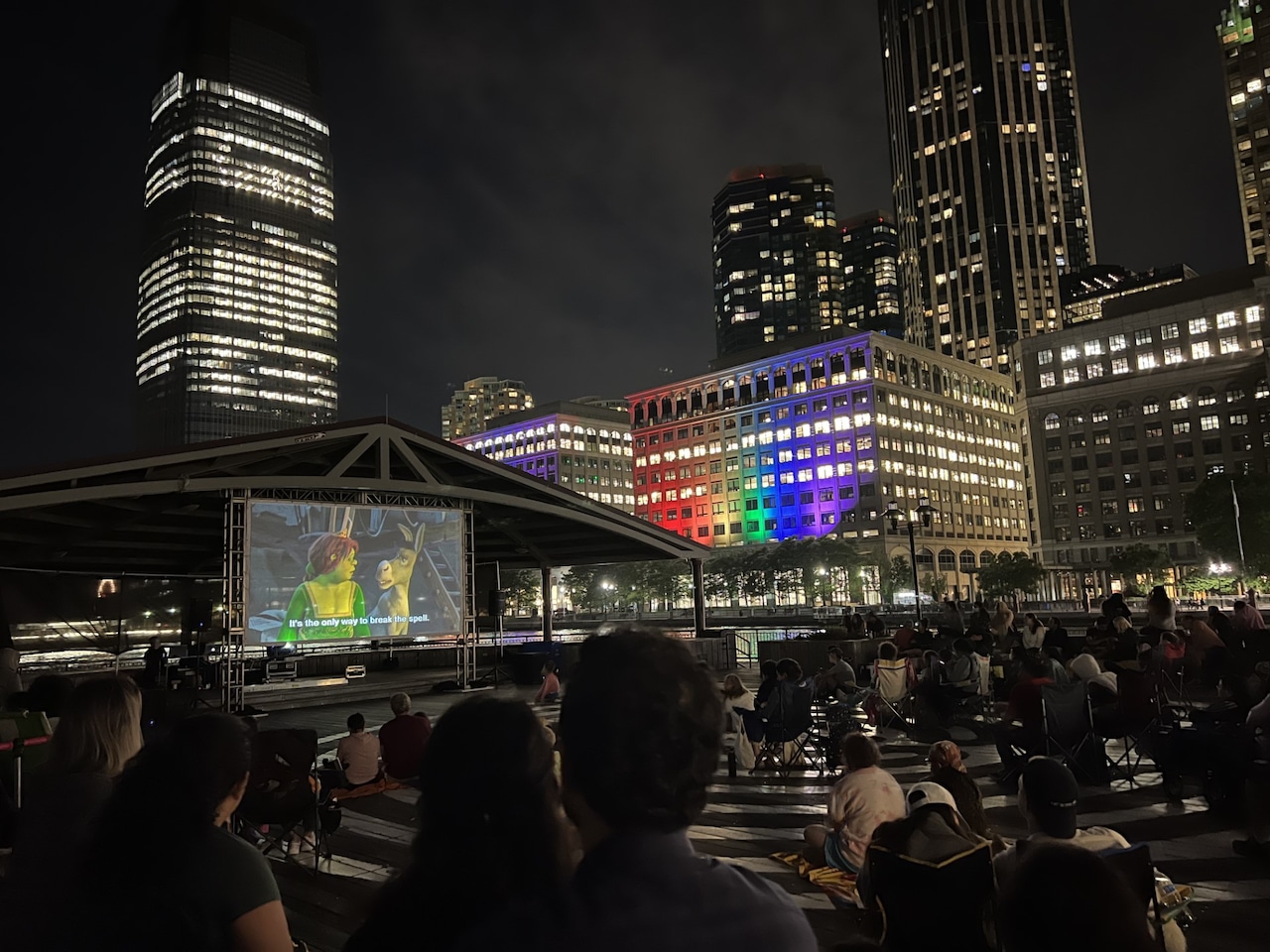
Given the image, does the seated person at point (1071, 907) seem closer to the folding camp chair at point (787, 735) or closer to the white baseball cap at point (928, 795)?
the white baseball cap at point (928, 795)

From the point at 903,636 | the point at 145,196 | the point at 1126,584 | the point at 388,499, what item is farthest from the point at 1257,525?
the point at 145,196

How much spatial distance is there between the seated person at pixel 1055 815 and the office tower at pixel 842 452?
89790mm

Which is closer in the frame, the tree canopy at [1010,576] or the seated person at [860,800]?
the seated person at [860,800]

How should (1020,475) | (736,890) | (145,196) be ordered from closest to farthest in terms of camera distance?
1. (736,890)
2. (1020,475)
3. (145,196)

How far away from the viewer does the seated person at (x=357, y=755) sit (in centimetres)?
935

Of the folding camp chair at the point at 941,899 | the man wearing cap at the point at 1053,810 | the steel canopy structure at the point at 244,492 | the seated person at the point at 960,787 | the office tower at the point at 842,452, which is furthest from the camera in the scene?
the office tower at the point at 842,452

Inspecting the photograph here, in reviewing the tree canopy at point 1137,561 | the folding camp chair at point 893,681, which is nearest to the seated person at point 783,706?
the folding camp chair at point 893,681

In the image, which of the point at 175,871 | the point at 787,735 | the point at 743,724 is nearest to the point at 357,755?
the point at 743,724

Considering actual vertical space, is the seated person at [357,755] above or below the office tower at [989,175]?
below

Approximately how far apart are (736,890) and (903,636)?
15.5 m

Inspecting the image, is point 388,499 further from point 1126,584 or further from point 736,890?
point 1126,584

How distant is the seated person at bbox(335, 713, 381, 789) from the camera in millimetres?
9352

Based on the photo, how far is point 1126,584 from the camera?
77938mm

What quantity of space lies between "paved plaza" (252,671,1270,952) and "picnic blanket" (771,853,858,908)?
72 mm
